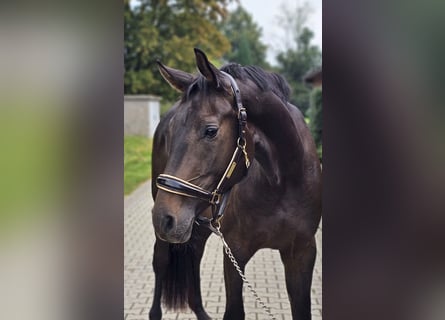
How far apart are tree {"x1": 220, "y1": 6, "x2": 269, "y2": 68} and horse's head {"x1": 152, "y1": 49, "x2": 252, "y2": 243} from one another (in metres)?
18.6

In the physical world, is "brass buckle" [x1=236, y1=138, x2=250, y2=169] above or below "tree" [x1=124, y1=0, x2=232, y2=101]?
below

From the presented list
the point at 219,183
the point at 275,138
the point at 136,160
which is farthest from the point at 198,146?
the point at 136,160

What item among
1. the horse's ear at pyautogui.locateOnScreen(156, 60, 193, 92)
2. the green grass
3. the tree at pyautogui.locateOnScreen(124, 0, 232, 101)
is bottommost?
the green grass

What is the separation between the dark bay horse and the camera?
1808 millimetres

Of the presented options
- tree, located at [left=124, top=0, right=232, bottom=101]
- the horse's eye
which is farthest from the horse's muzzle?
tree, located at [left=124, top=0, right=232, bottom=101]

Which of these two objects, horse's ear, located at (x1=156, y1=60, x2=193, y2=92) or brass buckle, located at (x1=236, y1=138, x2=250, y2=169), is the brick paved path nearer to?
brass buckle, located at (x1=236, y1=138, x2=250, y2=169)

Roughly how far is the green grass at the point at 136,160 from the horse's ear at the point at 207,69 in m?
3.72

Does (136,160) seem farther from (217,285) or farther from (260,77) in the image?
(260,77)

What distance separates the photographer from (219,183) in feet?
6.22

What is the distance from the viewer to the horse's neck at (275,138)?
2.08 m

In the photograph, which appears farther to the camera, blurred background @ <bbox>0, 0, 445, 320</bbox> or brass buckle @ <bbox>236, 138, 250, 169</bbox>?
brass buckle @ <bbox>236, 138, 250, 169</bbox>
